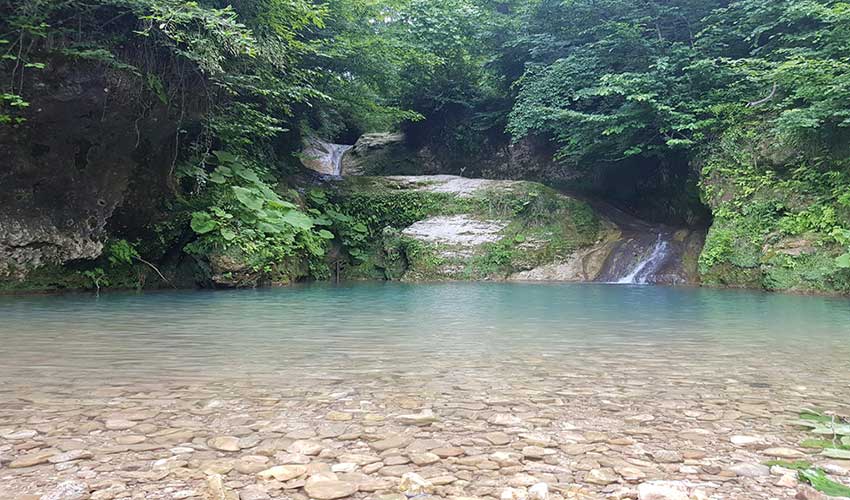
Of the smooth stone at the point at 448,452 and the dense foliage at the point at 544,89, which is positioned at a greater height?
the dense foliage at the point at 544,89

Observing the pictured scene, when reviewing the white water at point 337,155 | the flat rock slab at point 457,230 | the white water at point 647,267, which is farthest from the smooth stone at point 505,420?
the white water at point 337,155

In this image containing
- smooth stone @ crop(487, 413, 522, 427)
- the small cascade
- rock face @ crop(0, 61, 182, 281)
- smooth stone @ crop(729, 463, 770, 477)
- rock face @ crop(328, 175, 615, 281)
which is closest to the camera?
smooth stone @ crop(729, 463, 770, 477)

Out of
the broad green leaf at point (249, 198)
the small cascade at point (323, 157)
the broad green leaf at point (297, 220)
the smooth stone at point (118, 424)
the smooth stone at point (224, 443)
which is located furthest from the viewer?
the small cascade at point (323, 157)

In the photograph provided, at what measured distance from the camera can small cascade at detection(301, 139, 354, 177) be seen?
70.5 feet

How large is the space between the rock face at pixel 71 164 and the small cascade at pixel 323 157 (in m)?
11.1

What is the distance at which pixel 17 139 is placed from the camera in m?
8.41

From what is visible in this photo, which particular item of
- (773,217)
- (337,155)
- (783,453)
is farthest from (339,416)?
(337,155)

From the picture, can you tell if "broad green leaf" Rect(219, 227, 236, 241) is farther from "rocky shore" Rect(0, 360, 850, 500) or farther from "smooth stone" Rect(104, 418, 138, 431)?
"smooth stone" Rect(104, 418, 138, 431)

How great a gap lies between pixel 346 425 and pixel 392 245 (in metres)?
13.2

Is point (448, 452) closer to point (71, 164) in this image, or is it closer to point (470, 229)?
point (71, 164)

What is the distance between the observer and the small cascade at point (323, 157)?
70.5 ft

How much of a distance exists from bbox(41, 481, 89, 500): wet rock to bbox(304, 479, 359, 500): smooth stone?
684 millimetres

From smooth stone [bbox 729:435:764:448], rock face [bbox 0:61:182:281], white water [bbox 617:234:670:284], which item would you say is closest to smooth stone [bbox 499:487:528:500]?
smooth stone [bbox 729:435:764:448]

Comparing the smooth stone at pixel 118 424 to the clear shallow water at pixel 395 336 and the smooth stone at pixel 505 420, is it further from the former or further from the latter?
the smooth stone at pixel 505 420
